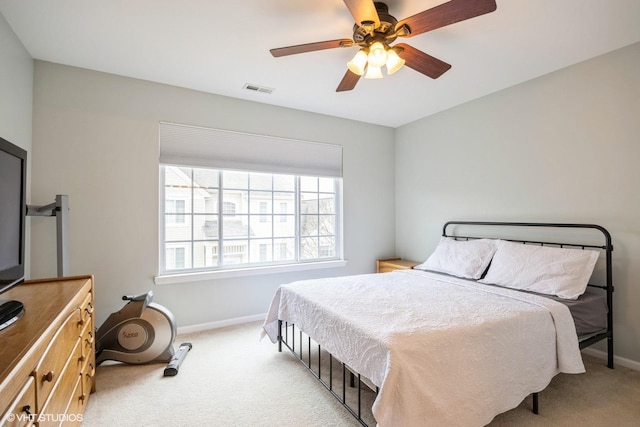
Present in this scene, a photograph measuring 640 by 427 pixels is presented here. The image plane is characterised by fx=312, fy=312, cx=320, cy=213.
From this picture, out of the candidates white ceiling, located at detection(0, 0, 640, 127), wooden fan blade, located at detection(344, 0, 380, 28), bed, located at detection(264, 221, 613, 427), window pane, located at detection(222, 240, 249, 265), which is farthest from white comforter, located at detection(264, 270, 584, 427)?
white ceiling, located at detection(0, 0, 640, 127)

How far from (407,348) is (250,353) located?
5.65 feet

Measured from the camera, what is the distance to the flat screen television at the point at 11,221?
136 cm

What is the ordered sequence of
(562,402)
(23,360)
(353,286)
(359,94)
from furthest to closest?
1. (359,94)
2. (353,286)
3. (562,402)
4. (23,360)

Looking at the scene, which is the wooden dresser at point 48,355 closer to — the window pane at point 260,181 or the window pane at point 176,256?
the window pane at point 176,256

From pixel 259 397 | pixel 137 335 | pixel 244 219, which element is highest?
pixel 244 219

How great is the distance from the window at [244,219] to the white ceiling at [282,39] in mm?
1028

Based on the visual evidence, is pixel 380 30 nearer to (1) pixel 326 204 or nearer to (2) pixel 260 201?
(2) pixel 260 201

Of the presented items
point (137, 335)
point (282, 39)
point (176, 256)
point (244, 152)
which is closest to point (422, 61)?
point (282, 39)

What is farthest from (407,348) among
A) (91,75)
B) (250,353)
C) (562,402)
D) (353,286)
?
(91,75)

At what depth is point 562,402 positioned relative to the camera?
2021 mm

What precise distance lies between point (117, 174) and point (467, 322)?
124 inches

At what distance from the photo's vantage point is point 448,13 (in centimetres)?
160

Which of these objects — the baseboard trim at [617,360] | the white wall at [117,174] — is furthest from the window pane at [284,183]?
the baseboard trim at [617,360]

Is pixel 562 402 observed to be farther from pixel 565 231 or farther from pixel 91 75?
pixel 91 75
